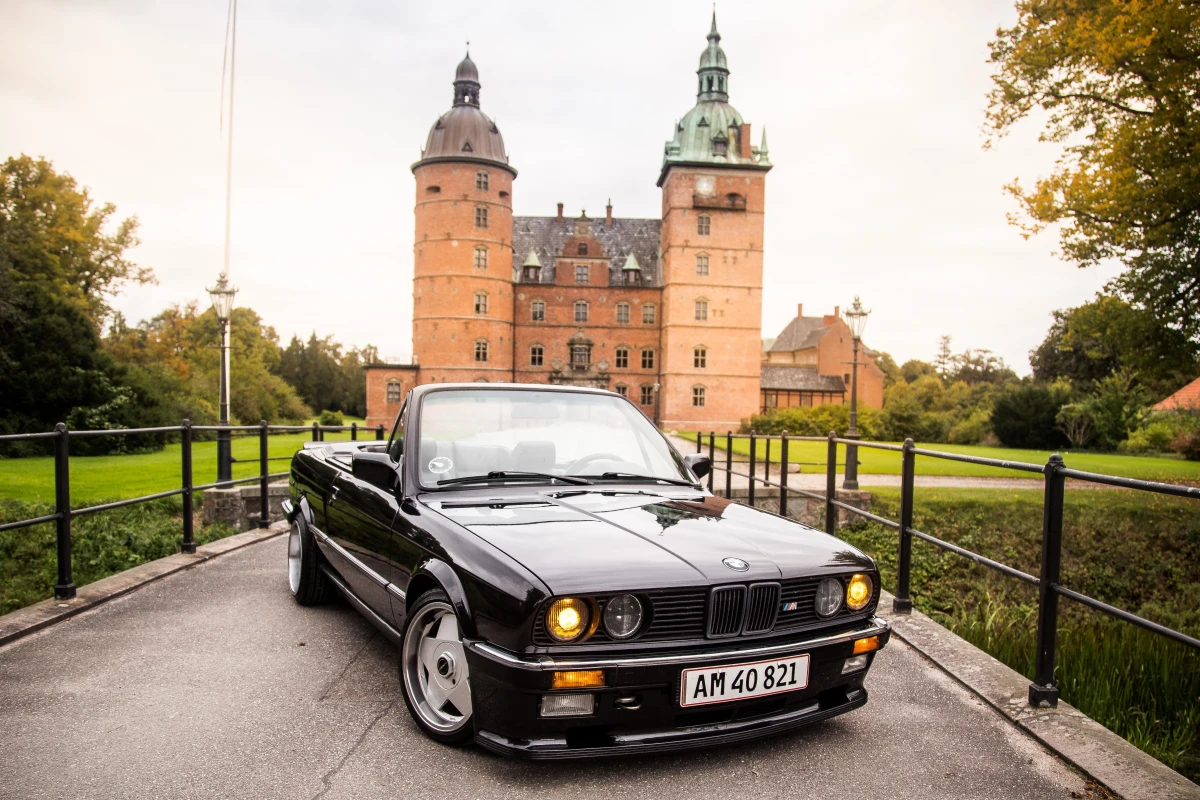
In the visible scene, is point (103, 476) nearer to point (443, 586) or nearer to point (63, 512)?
point (63, 512)

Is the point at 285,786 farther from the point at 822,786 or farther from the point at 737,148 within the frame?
the point at 737,148

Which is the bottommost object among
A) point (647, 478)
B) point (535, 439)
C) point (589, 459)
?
point (647, 478)

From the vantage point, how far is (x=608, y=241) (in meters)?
63.8

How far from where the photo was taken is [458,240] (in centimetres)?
5591

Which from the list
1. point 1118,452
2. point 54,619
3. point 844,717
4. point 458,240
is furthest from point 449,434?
point 458,240

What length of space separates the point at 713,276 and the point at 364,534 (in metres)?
54.6

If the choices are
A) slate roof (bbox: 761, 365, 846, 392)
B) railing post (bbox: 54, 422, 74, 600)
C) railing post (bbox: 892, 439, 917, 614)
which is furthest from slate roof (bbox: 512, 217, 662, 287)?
railing post (bbox: 54, 422, 74, 600)

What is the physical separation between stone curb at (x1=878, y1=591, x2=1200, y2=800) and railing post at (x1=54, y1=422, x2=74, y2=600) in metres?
5.80

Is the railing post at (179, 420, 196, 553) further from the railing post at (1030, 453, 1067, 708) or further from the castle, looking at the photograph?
the castle

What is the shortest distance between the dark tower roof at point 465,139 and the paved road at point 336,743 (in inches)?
2158

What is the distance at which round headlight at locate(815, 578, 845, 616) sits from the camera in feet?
10.9

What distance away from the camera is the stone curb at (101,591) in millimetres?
4895

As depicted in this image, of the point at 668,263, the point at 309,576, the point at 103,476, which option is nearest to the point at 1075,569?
the point at 309,576

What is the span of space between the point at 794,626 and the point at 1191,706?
12.4ft
